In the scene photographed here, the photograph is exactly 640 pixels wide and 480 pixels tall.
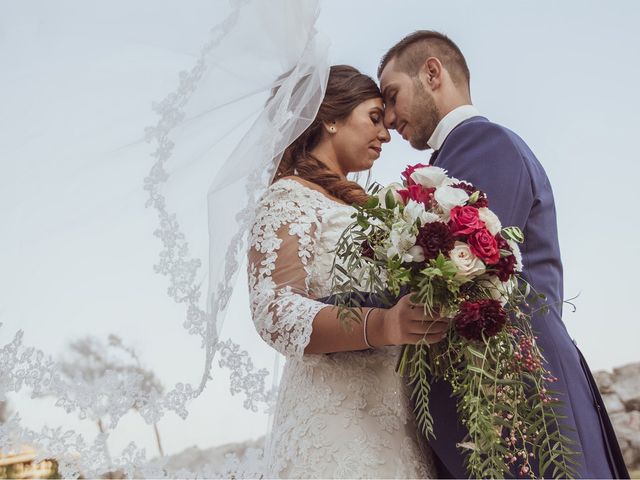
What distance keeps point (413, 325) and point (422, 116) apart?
149cm

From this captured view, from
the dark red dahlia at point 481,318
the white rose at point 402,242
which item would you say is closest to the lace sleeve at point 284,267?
the white rose at point 402,242

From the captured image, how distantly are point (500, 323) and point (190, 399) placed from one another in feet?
3.32

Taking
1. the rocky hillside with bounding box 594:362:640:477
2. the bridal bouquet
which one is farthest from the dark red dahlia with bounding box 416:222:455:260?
the rocky hillside with bounding box 594:362:640:477

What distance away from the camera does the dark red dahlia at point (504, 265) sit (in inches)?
73.4

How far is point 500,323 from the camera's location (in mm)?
1787

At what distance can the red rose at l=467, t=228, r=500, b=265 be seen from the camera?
181cm

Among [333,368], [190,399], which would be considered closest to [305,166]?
[333,368]

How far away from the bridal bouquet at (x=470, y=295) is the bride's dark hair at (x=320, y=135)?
84 centimetres

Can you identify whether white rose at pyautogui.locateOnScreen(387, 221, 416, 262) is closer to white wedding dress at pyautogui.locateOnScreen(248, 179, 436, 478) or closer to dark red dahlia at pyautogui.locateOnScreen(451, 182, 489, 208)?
dark red dahlia at pyautogui.locateOnScreen(451, 182, 489, 208)

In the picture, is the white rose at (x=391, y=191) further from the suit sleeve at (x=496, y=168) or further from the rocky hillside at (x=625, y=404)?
the rocky hillside at (x=625, y=404)

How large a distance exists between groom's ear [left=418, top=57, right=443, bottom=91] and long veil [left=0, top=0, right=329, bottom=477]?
0.83m

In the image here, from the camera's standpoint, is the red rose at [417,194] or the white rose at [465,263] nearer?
the white rose at [465,263]

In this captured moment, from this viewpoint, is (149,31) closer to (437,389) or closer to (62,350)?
(62,350)

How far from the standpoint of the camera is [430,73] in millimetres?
3236
